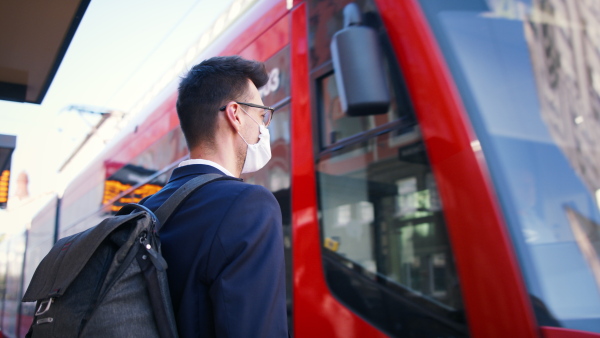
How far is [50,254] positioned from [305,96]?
1.94 metres

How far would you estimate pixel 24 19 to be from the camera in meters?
2.85

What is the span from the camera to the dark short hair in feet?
5.11

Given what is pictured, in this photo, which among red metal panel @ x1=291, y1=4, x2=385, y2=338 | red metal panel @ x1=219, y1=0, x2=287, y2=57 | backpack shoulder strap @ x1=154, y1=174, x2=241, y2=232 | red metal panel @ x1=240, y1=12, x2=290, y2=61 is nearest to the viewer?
backpack shoulder strap @ x1=154, y1=174, x2=241, y2=232

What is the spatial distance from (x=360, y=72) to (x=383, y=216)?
67cm

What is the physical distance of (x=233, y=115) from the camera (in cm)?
156

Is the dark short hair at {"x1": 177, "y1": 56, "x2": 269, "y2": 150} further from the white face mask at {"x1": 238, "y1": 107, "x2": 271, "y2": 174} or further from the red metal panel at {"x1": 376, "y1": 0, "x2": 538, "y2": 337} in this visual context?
the red metal panel at {"x1": 376, "y1": 0, "x2": 538, "y2": 337}

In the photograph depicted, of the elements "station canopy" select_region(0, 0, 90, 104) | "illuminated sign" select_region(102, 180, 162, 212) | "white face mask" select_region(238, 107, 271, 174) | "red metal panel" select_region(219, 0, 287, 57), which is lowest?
"white face mask" select_region(238, 107, 271, 174)

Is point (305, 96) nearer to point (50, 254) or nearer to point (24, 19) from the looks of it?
point (24, 19)

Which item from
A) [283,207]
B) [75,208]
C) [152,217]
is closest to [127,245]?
[152,217]

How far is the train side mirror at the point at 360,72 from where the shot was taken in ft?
7.66

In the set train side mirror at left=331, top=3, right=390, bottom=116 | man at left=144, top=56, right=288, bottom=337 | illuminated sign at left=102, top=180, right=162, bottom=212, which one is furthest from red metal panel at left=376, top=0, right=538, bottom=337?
illuminated sign at left=102, top=180, right=162, bottom=212

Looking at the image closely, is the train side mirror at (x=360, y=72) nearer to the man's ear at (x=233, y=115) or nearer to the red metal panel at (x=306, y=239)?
the red metal panel at (x=306, y=239)

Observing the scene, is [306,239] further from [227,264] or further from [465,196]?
[227,264]

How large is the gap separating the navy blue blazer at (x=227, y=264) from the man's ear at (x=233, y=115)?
28cm
